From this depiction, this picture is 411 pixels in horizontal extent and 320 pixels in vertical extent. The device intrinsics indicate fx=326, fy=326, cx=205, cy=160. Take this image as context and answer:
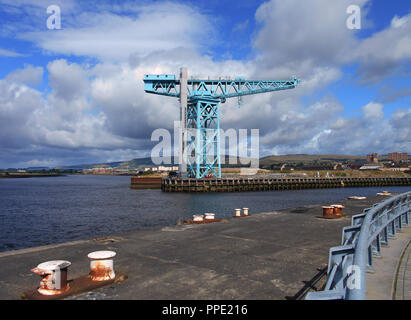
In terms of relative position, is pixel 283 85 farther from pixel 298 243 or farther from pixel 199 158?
pixel 298 243

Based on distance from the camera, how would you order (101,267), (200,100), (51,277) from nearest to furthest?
1. (51,277)
2. (101,267)
3. (200,100)

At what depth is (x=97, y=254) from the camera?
616 centimetres

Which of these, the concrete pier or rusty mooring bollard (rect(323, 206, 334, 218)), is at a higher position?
rusty mooring bollard (rect(323, 206, 334, 218))

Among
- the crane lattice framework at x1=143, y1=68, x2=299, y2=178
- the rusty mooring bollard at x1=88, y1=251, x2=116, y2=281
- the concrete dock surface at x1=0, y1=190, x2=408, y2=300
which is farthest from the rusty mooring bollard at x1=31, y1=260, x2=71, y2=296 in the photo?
the crane lattice framework at x1=143, y1=68, x2=299, y2=178

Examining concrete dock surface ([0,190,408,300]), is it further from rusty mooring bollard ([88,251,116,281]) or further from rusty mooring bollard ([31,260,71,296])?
rusty mooring bollard ([31,260,71,296])

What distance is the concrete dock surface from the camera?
5.79 meters

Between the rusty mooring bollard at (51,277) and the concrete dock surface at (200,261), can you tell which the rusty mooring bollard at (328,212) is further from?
the rusty mooring bollard at (51,277)

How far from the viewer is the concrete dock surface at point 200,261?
5793mm

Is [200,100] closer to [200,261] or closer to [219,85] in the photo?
[219,85]

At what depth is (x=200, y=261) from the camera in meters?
7.78

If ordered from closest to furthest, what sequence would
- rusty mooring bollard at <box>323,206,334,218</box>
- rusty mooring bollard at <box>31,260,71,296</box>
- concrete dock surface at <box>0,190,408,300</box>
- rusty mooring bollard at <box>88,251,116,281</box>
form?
rusty mooring bollard at <box>31,260,71,296</box>
concrete dock surface at <box>0,190,408,300</box>
rusty mooring bollard at <box>88,251,116,281</box>
rusty mooring bollard at <box>323,206,334,218</box>

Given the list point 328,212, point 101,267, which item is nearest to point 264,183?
point 328,212

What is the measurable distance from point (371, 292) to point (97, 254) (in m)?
4.68

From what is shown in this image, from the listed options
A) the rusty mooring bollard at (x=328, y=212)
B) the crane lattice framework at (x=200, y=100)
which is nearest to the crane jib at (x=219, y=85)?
the crane lattice framework at (x=200, y=100)
